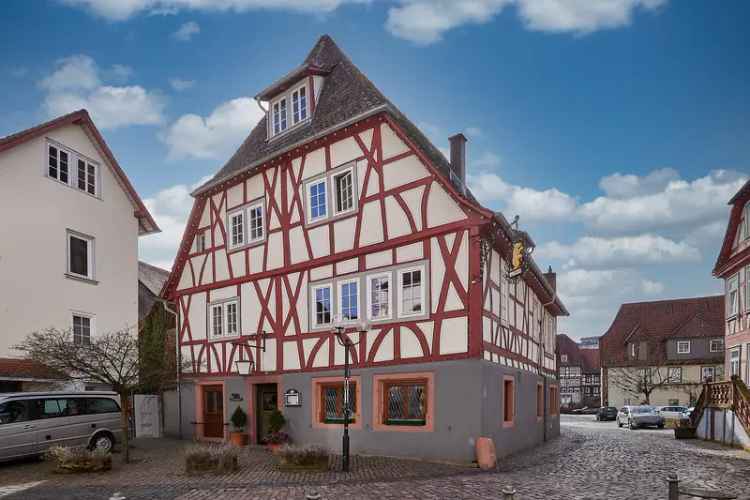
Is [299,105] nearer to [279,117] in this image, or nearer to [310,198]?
[279,117]

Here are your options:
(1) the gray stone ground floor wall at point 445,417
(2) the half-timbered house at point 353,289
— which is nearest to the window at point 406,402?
(2) the half-timbered house at point 353,289

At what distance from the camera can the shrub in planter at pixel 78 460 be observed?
15.0 meters

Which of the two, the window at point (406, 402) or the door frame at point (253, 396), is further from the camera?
the door frame at point (253, 396)

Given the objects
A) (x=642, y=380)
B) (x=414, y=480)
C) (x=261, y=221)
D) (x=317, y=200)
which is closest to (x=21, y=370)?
(x=261, y=221)

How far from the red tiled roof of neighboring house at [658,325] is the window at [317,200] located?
1689 inches

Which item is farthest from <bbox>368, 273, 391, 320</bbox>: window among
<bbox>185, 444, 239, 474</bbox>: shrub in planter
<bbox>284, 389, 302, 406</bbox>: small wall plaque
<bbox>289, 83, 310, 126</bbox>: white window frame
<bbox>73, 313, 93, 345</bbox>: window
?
<bbox>73, 313, 93, 345</bbox>: window

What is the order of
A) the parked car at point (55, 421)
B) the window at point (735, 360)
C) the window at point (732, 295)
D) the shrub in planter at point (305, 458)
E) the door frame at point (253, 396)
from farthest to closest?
the window at point (732, 295), the window at point (735, 360), the door frame at point (253, 396), the parked car at point (55, 421), the shrub in planter at point (305, 458)

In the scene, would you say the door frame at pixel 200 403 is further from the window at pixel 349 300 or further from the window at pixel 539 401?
the window at pixel 539 401

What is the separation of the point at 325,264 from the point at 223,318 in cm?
540

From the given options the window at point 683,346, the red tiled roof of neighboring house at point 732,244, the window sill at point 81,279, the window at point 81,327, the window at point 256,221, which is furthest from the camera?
the window at point 683,346

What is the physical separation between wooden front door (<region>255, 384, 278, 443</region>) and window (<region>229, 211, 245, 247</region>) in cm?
499

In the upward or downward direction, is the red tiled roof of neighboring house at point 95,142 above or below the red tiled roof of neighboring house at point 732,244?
above

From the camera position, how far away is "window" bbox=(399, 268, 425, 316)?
17.1 meters

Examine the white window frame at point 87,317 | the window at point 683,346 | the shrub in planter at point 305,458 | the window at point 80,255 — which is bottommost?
the window at point 683,346
